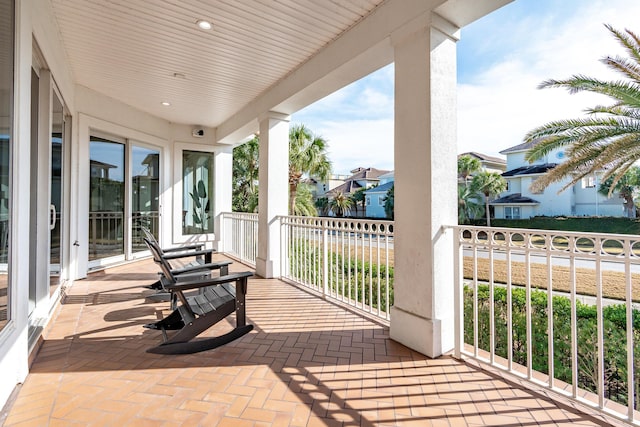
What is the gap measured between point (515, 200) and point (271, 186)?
22861 mm

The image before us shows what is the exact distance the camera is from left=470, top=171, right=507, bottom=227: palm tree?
878 inches

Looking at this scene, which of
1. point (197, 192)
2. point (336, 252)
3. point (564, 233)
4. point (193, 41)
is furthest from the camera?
point (197, 192)

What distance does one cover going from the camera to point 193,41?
3.56m

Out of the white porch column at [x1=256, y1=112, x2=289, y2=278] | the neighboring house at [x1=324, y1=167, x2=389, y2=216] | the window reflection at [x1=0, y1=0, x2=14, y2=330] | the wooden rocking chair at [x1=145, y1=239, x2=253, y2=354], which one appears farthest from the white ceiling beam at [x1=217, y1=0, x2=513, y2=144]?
the neighboring house at [x1=324, y1=167, x2=389, y2=216]

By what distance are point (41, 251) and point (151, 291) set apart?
4.91ft

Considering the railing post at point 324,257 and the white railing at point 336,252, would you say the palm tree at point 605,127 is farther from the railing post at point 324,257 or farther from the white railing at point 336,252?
the railing post at point 324,257

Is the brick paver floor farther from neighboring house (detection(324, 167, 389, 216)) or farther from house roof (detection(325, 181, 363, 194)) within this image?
house roof (detection(325, 181, 363, 194))

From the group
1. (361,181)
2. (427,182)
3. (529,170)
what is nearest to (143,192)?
(427,182)

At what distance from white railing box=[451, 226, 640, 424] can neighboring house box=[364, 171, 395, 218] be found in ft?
60.6

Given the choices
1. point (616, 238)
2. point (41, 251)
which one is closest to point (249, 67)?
point (41, 251)

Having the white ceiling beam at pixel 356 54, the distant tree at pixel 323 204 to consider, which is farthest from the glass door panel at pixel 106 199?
the distant tree at pixel 323 204

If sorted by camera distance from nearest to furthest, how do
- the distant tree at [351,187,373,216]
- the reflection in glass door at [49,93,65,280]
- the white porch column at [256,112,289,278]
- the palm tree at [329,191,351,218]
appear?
1. the reflection in glass door at [49,93,65,280]
2. the white porch column at [256,112,289,278]
3. the palm tree at [329,191,351,218]
4. the distant tree at [351,187,373,216]

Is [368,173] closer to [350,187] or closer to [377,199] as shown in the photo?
[350,187]

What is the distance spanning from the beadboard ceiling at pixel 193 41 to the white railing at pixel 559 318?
2.30m
